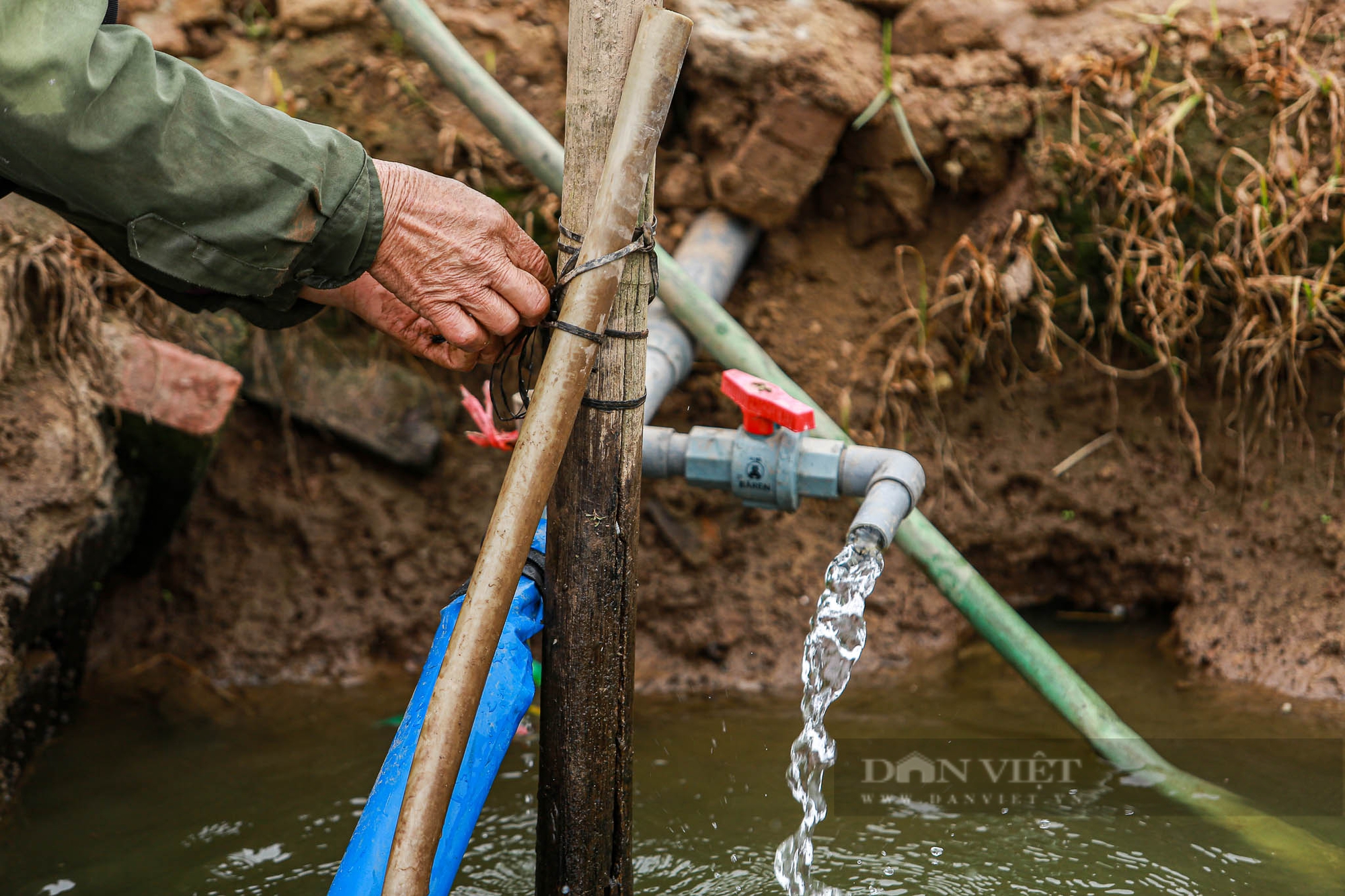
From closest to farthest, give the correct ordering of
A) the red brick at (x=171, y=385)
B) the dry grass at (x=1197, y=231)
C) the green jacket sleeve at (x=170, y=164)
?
the green jacket sleeve at (x=170, y=164)
the red brick at (x=171, y=385)
the dry grass at (x=1197, y=231)

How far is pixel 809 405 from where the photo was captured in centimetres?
172

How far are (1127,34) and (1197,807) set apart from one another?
195 centimetres

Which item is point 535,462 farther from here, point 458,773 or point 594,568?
point 458,773

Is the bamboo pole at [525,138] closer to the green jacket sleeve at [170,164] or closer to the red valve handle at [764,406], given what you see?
the red valve handle at [764,406]

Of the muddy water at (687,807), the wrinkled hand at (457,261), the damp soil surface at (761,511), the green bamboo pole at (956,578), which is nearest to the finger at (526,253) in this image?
the wrinkled hand at (457,261)

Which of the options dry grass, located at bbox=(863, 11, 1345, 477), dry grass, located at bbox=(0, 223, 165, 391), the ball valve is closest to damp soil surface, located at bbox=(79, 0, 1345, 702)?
dry grass, located at bbox=(863, 11, 1345, 477)

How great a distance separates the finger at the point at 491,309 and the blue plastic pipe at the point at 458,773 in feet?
0.93

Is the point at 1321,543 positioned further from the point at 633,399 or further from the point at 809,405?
the point at 633,399

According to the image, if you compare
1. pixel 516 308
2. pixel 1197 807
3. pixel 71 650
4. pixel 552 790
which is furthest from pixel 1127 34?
pixel 71 650

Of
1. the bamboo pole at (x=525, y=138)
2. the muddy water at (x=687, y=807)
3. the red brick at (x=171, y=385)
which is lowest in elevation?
the muddy water at (x=687, y=807)

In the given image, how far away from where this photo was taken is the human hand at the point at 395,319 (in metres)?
1.54

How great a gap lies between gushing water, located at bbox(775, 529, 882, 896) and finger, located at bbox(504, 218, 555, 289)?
1.99 ft

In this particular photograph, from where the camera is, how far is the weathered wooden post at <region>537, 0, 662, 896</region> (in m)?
1.38

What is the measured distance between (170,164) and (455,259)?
35cm
